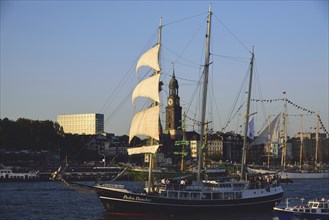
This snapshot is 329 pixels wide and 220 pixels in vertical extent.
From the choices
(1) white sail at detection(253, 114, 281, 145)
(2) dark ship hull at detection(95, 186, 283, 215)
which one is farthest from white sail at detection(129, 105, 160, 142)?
(1) white sail at detection(253, 114, 281, 145)

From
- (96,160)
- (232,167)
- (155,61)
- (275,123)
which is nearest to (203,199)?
(155,61)

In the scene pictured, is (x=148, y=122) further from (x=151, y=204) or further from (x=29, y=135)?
(x=29, y=135)

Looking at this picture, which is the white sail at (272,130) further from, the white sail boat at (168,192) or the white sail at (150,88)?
the white sail at (150,88)

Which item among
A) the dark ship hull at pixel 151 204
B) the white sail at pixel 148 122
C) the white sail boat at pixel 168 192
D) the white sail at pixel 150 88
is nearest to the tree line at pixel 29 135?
the white sail boat at pixel 168 192

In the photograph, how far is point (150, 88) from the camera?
5997 cm

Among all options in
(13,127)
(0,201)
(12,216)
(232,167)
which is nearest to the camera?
(12,216)

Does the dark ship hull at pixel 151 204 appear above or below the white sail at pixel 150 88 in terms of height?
below

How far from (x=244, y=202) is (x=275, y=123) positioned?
5783 centimetres

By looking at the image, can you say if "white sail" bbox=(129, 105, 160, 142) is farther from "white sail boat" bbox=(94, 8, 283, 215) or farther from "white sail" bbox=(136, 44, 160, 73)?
"white sail" bbox=(136, 44, 160, 73)

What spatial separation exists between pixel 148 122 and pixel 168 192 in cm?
821

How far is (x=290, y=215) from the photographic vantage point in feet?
157

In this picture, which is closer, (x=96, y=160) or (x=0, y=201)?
(x=0, y=201)

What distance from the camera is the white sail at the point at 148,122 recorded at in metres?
59.5

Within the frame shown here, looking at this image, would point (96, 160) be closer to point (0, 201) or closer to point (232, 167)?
point (232, 167)
